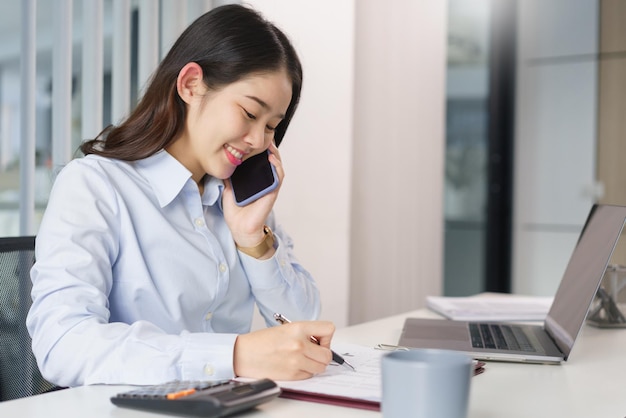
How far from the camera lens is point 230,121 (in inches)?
55.1

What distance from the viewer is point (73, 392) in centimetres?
96

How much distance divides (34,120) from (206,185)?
0.85 meters

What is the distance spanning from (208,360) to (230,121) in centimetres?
53

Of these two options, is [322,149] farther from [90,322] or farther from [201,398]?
[201,398]

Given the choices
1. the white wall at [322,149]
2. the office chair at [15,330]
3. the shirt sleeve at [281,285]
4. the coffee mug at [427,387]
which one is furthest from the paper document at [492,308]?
the white wall at [322,149]

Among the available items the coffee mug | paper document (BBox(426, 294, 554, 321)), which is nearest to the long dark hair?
paper document (BBox(426, 294, 554, 321))

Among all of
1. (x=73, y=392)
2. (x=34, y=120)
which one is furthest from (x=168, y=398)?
(x=34, y=120)

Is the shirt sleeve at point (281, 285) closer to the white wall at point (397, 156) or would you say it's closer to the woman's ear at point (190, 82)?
the woman's ear at point (190, 82)

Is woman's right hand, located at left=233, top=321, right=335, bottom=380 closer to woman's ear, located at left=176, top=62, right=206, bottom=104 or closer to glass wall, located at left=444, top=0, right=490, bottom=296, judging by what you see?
woman's ear, located at left=176, top=62, right=206, bottom=104

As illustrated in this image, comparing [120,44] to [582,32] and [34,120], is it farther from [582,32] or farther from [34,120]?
[582,32]

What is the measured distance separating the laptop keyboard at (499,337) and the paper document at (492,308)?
4.7 inches

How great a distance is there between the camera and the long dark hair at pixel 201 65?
140 centimetres

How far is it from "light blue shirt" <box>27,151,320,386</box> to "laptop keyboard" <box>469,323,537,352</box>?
0.37 meters

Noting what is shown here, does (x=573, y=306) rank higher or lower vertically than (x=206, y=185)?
lower
